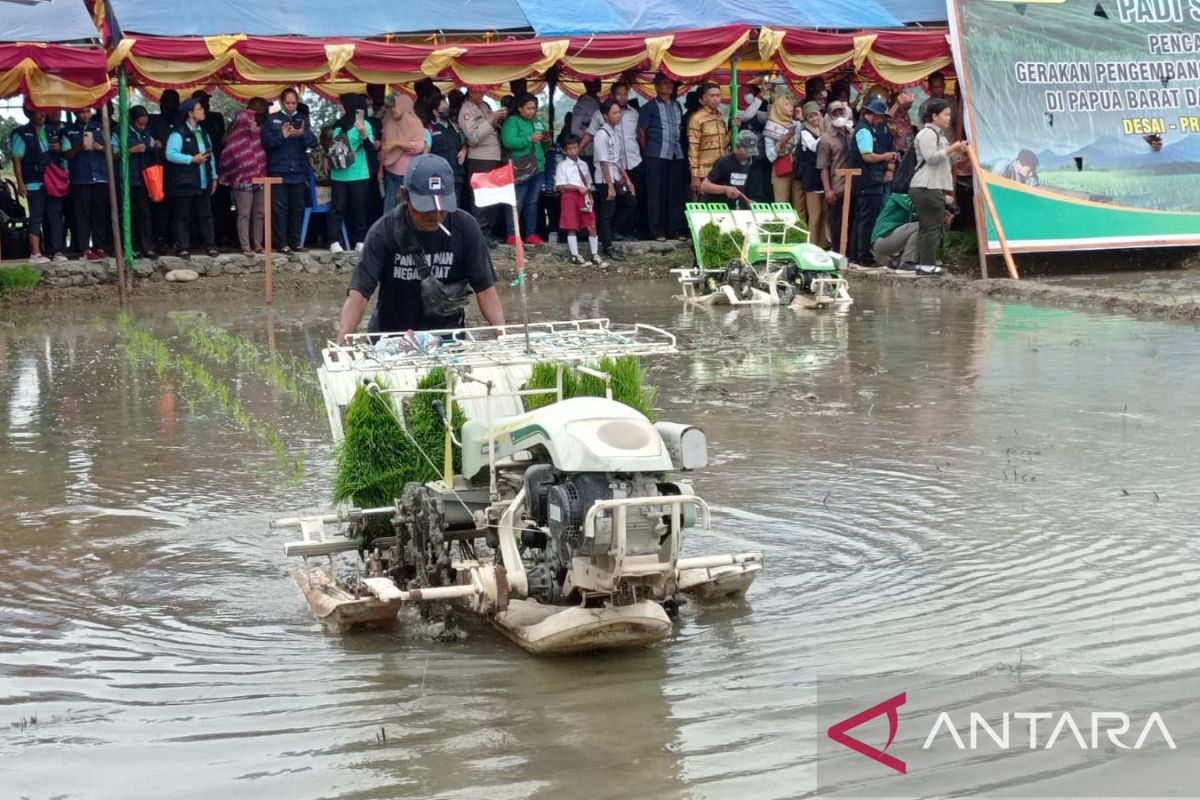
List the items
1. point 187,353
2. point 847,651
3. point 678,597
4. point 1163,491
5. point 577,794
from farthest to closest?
point 187,353, point 1163,491, point 678,597, point 847,651, point 577,794

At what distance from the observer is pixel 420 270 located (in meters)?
7.21

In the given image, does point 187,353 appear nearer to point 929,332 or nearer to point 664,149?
point 929,332

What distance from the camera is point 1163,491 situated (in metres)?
7.90

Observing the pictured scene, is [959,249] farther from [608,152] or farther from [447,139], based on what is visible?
[447,139]

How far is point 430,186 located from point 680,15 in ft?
48.6

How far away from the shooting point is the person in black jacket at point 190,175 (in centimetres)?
1903

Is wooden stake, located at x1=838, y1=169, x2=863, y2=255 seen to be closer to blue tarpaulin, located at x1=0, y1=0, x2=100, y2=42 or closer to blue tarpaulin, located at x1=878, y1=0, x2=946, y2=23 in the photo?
blue tarpaulin, located at x1=878, y1=0, x2=946, y2=23

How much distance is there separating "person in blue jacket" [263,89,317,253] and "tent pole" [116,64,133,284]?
1.62 metres

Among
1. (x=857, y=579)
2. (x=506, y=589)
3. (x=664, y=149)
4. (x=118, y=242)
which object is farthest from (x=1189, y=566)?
(x=664, y=149)

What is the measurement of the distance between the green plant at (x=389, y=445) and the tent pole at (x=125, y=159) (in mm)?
13103

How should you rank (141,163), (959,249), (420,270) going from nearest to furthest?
(420,270) < (141,163) < (959,249)

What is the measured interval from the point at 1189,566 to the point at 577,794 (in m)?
3.28

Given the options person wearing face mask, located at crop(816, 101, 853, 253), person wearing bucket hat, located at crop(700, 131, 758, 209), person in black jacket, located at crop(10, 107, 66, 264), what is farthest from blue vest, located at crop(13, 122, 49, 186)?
person wearing face mask, located at crop(816, 101, 853, 253)

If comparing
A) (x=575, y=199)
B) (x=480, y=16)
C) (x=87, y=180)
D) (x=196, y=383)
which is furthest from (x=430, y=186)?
(x=575, y=199)
